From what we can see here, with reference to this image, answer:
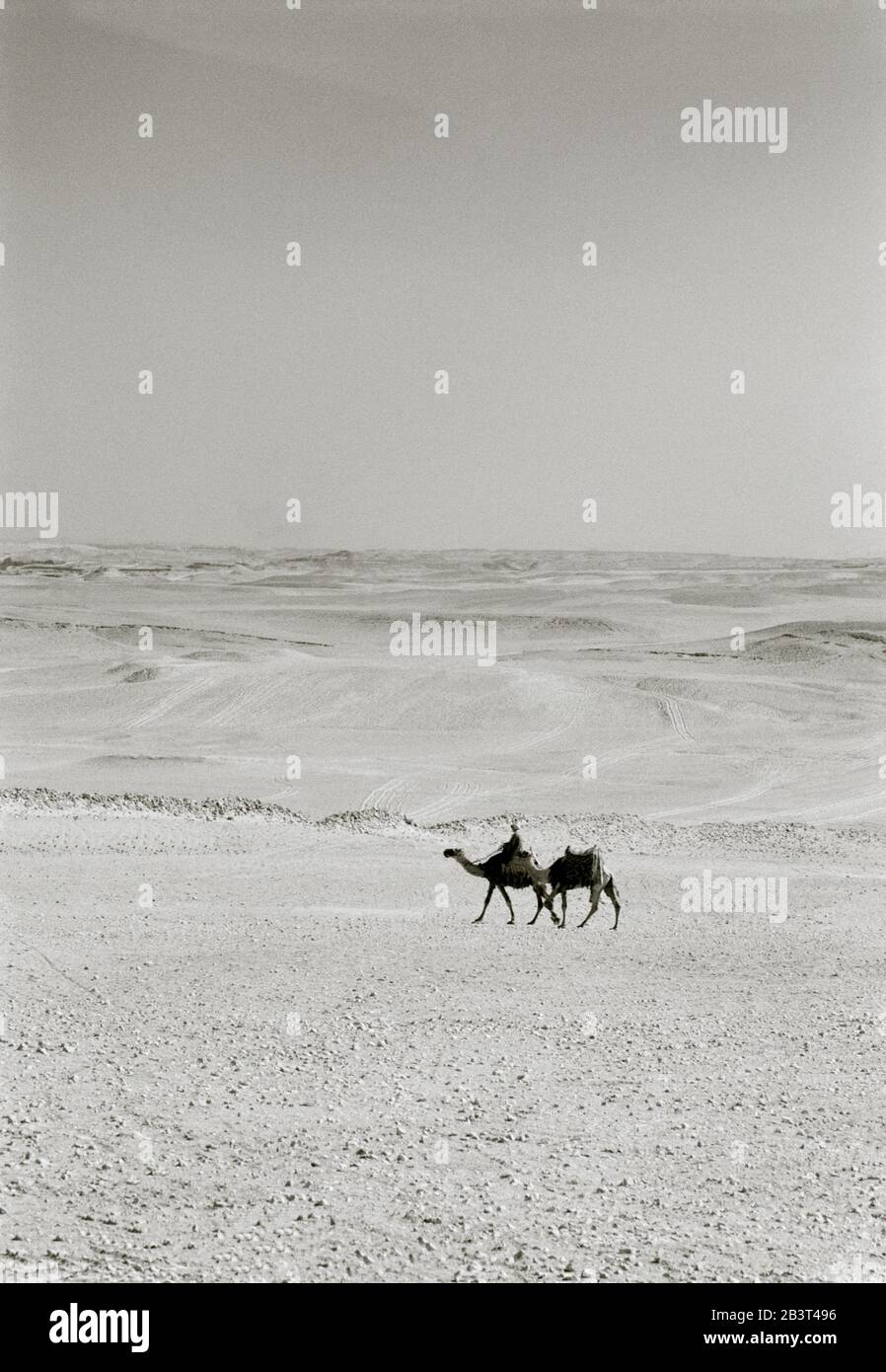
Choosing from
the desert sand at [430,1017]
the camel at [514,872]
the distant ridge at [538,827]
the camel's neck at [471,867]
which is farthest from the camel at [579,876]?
the distant ridge at [538,827]

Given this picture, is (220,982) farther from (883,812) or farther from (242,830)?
(883,812)

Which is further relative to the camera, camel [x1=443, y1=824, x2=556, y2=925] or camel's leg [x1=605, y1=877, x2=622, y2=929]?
camel's leg [x1=605, y1=877, x2=622, y2=929]

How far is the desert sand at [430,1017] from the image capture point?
9.81 meters

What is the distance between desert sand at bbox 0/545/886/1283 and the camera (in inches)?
386

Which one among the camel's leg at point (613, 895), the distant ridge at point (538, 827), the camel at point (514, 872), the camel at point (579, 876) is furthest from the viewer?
the distant ridge at point (538, 827)

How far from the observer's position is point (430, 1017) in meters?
14.2

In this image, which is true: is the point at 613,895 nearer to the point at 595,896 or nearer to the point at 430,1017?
the point at 595,896

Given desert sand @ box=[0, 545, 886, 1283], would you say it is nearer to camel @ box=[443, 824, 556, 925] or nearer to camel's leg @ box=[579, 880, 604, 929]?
camel's leg @ box=[579, 880, 604, 929]

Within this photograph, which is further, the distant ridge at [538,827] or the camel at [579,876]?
the distant ridge at [538,827]

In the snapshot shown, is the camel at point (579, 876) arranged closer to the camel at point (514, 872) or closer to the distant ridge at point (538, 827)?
the camel at point (514, 872)

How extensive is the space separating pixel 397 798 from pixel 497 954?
552 inches

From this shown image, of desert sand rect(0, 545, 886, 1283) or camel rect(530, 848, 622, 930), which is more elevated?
camel rect(530, 848, 622, 930)

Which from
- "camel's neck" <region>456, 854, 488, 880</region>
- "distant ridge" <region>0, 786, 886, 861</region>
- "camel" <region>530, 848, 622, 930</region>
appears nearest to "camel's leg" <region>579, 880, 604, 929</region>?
"camel" <region>530, 848, 622, 930</region>

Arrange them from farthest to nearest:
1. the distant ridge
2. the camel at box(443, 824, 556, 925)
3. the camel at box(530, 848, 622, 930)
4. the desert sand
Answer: the distant ridge < the camel at box(443, 824, 556, 925) < the camel at box(530, 848, 622, 930) < the desert sand
